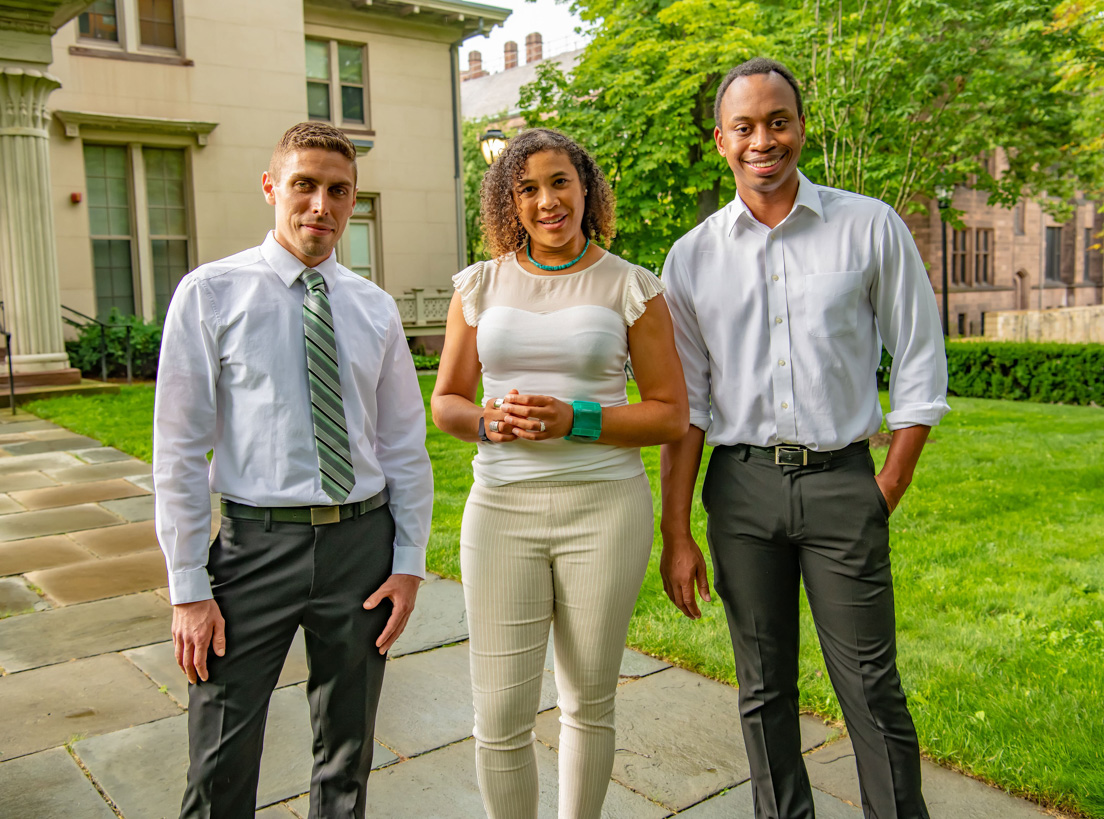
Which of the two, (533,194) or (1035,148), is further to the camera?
(1035,148)

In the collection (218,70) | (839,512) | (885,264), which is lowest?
(839,512)

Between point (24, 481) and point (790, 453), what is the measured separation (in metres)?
7.94

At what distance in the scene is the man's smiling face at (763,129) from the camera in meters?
2.46

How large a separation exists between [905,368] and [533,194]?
3.65ft

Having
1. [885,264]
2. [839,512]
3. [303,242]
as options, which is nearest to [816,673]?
[839,512]

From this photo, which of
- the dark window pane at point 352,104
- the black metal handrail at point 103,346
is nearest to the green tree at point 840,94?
the dark window pane at point 352,104

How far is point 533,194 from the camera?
96.3 inches

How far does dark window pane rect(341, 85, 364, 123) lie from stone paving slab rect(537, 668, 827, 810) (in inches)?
705

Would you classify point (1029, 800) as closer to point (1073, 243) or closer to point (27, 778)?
point (27, 778)

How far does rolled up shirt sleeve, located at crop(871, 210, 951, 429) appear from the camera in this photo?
245 centimetres

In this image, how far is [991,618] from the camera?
4.65m

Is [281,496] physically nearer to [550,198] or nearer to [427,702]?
[550,198]

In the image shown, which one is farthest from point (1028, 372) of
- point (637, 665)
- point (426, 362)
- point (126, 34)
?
point (126, 34)

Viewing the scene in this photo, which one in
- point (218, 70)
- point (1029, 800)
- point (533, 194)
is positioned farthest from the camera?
point (218, 70)
